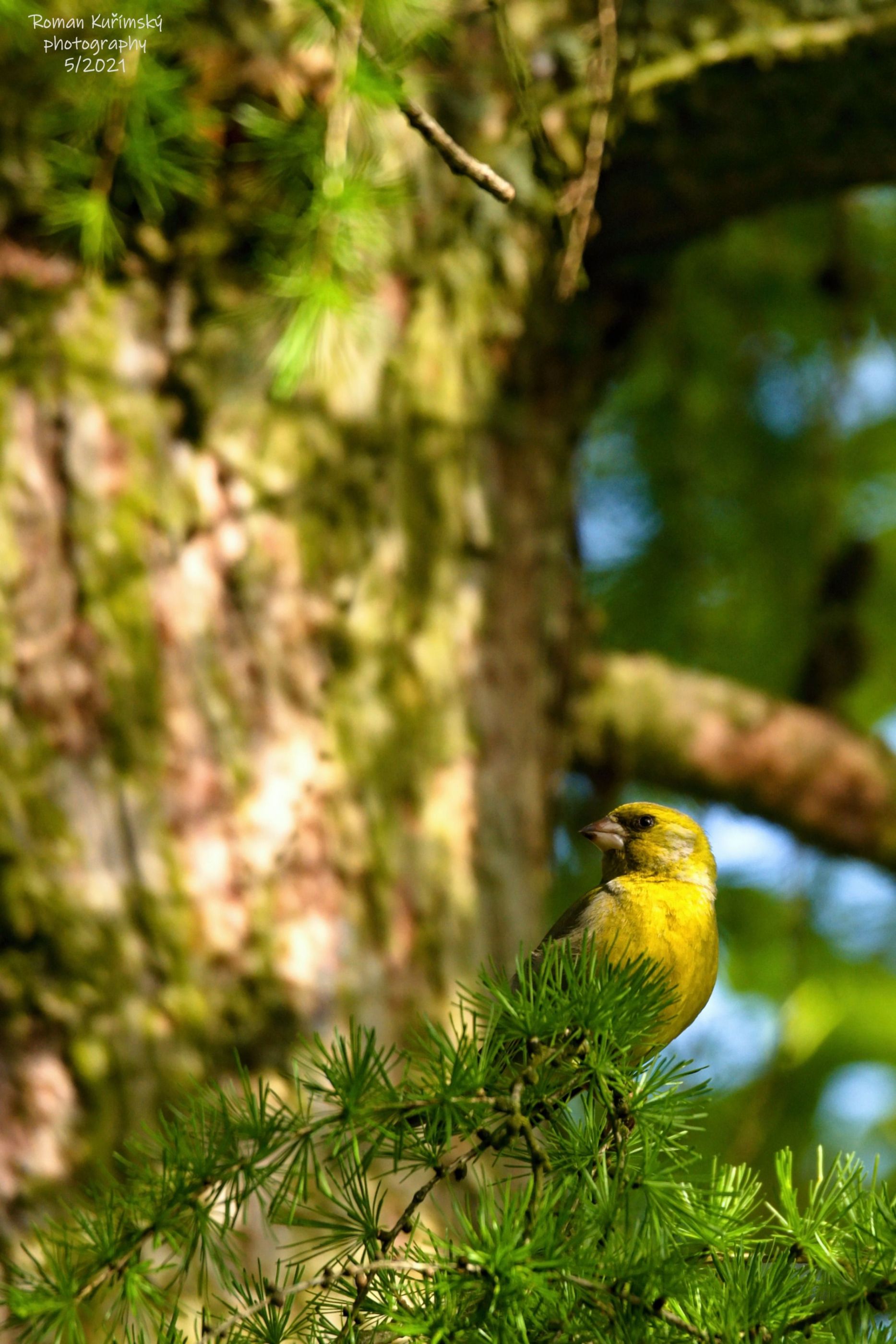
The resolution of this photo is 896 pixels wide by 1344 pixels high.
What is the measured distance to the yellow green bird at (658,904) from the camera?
182 cm

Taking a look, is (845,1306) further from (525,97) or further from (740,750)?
(740,750)

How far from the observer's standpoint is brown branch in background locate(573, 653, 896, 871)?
3.71 meters

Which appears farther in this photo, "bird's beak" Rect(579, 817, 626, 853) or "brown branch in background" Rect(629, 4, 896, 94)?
"brown branch in background" Rect(629, 4, 896, 94)

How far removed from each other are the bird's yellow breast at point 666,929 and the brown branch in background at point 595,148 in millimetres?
914

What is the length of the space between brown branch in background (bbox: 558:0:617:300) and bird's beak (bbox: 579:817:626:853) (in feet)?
2.87

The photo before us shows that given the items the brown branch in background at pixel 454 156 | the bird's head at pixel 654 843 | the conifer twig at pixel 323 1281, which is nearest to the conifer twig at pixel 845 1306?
the conifer twig at pixel 323 1281

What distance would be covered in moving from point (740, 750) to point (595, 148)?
2154 mm

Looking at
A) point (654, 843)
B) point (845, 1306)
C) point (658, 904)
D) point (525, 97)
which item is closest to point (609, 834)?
point (654, 843)

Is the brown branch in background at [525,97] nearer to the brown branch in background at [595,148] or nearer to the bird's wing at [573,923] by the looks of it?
the brown branch in background at [595,148]

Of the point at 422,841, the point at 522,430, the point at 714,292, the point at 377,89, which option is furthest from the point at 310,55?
the point at 714,292

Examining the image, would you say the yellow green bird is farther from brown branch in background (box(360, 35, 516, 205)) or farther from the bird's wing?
brown branch in background (box(360, 35, 516, 205))

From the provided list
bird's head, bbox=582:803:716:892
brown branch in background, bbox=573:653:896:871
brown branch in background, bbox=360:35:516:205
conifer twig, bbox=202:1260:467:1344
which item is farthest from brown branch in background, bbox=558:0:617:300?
brown branch in background, bbox=573:653:896:871

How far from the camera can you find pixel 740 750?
12.3ft

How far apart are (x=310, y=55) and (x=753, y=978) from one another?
3858 millimetres
